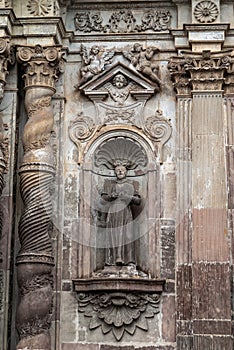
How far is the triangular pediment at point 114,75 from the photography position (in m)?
11.5

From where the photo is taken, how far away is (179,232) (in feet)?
36.1

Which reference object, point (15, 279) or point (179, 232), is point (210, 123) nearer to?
point (179, 232)

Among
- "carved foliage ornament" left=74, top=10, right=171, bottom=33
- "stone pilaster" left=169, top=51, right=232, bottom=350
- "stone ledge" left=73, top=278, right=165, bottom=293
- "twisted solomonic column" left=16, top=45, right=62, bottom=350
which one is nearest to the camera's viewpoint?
"twisted solomonic column" left=16, top=45, right=62, bottom=350

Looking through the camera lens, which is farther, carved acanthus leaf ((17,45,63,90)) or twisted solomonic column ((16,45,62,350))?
carved acanthus leaf ((17,45,63,90))

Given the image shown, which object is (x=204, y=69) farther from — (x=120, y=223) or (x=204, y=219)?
(x=120, y=223)

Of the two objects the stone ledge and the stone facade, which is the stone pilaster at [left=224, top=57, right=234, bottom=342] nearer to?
the stone facade

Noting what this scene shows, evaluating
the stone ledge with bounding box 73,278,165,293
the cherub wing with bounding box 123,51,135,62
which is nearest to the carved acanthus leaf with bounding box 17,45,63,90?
the cherub wing with bounding box 123,51,135,62

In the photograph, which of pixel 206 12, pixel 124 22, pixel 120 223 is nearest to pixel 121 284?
pixel 120 223

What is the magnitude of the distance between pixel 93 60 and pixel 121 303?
3596 millimetres

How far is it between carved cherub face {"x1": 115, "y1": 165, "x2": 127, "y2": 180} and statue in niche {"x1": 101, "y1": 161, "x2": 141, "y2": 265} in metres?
0.02

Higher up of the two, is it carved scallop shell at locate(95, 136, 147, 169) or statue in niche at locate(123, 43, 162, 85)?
statue in niche at locate(123, 43, 162, 85)

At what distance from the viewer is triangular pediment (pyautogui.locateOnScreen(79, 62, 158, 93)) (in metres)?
11.5

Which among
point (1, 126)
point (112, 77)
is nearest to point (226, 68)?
point (112, 77)

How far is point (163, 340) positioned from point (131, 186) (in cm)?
218
